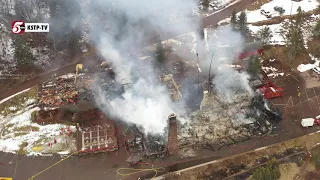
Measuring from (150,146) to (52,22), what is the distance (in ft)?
74.6

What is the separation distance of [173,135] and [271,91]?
1270 cm

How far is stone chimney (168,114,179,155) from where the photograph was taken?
3038cm

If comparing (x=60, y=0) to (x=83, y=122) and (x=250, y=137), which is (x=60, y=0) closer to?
(x=83, y=122)

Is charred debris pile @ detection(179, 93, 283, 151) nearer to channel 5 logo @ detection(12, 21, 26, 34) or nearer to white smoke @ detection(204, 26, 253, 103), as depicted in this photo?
white smoke @ detection(204, 26, 253, 103)

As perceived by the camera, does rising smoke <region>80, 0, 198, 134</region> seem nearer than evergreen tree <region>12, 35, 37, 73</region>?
Yes

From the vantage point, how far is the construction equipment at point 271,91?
38.0 metres

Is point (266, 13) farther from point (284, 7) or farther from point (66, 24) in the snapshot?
point (66, 24)

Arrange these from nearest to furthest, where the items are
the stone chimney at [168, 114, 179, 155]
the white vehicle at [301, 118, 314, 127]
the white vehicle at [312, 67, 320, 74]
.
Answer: the stone chimney at [168, 114, 179, 155]
the white vehicle at [301, 118, 314, 127]
the white vehicle at [312, 67, 320, 74]

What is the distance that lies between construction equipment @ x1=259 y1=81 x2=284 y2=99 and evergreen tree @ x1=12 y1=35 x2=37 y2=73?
25.0 metres

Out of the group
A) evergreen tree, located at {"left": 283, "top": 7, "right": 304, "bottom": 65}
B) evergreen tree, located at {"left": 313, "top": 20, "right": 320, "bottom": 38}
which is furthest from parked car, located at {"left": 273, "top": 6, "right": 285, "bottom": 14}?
evergreen tree, located at {"left": 283, "top": 7, "right": 304, "bottom": 65}

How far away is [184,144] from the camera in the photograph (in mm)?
33219

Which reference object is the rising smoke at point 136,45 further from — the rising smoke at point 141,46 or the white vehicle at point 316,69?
the white vehicle at point 316,69

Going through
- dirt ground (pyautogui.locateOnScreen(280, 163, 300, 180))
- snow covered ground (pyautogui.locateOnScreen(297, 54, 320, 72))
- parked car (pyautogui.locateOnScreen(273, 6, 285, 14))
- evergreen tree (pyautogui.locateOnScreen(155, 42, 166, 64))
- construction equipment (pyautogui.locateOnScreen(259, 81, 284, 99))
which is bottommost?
dirt ground (pyautogui.locateOnScreen(280, 163, 300, 180))

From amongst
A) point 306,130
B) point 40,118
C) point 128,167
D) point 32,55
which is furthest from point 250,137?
point 32,55
